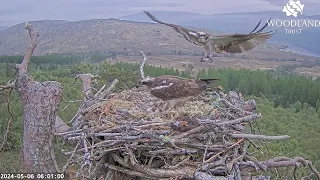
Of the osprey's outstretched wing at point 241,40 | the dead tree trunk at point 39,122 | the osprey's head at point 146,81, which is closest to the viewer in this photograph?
the dead tree trunk at point 39,122

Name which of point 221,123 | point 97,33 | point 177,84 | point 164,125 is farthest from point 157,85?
point 97,33

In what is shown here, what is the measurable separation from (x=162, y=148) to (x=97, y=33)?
159727 mm

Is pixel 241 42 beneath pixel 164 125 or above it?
above

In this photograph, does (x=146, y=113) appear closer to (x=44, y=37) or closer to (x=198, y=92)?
(x=198, y=92)

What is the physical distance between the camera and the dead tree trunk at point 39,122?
3914 millimetres

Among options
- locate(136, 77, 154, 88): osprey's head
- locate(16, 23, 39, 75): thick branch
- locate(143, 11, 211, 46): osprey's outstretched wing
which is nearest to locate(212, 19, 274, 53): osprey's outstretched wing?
locate(143, 11, 211, 46): osprey's outstretched wing

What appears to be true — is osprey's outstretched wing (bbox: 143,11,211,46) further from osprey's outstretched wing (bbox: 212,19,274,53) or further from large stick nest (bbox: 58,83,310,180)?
large stick nest (bbox: 58,83,310,180)

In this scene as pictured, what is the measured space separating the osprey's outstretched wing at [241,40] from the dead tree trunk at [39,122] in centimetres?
220

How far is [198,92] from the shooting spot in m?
5.24

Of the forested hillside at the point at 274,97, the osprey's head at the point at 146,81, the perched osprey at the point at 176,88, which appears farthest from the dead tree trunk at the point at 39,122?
the forested hillside at the point at 274,97

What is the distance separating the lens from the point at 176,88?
5.12 m

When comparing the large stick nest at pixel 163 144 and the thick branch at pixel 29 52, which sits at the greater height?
the thick branch at pixel 29 52

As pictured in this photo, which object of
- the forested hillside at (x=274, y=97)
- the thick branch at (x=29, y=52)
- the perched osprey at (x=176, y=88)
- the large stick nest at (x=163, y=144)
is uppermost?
the thick branch at (x=29, y=52)

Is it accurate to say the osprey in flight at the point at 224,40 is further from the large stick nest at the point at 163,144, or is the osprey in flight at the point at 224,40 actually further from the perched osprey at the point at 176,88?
the large stick nest at the point at 163,144
